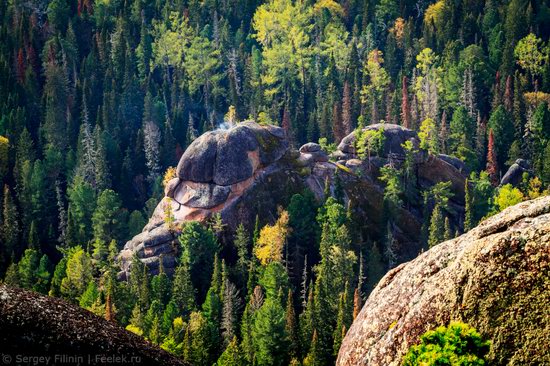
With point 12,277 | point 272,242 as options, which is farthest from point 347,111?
point 12,277

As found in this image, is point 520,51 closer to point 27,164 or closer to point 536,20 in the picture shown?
point 536,20

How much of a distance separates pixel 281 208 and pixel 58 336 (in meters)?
104

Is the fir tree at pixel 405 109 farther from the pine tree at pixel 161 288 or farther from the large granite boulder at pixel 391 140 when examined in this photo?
the pine tree at pixel 161 288

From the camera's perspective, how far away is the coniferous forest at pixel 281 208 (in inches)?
4306

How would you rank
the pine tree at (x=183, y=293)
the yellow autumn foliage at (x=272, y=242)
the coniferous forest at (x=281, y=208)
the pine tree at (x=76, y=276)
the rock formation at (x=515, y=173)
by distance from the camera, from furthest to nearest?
the rock formation at (x=515, y=173) → the pine tree at (x=76, y=276) → the yellow autumn foliage at (x=272, y=242) → the pine tree at (x=183, y=293) → the coniferous forest at (x=281, y=208)

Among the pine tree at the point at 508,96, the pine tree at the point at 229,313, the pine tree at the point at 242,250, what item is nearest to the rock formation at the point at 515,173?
the pine tree at the point at 508,96

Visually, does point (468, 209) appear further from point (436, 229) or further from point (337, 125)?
point (337, 125)

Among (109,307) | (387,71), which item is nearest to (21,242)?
(109,307)

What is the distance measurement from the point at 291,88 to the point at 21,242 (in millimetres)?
64638

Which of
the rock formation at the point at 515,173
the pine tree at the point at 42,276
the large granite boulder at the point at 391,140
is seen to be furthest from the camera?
the rock formation at the point at 515,173

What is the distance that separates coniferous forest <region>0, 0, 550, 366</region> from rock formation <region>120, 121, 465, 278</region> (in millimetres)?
2440

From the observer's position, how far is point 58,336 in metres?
25.1

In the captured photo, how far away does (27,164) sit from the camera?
6447 inches

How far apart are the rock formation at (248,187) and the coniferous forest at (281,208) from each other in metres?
2.44
